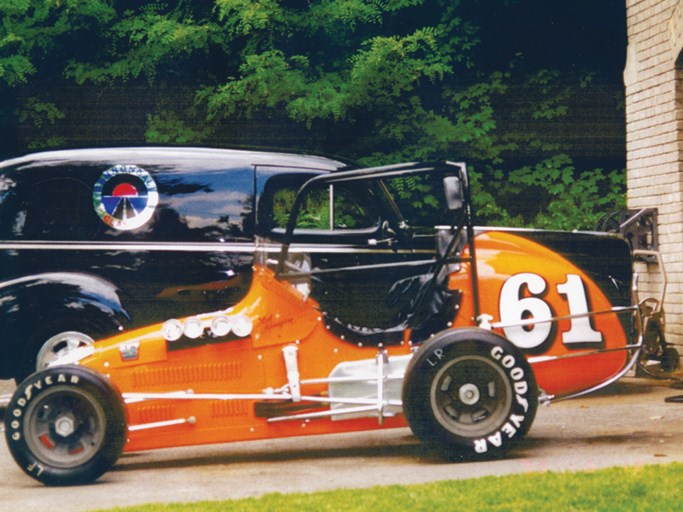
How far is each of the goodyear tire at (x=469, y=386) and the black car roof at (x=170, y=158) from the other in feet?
10.7

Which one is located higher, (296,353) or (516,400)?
(296,353)

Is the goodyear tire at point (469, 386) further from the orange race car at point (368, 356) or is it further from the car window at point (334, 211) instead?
the car window at point (334, 211)

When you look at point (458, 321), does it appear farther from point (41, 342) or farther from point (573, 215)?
point (573, 215)

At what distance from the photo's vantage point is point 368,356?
24.5 ft

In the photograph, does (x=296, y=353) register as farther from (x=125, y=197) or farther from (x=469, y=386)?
(x=125, y=197)

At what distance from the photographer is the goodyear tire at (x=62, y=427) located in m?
7.01

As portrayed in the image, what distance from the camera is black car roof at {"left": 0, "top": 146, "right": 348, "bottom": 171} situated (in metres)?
9.85

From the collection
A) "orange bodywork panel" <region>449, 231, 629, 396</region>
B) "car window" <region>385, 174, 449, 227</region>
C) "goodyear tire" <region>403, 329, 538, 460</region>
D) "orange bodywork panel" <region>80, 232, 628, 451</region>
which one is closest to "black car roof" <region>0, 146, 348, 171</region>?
"orange bodywork panel" <region>80, 232, 628, 451</region>

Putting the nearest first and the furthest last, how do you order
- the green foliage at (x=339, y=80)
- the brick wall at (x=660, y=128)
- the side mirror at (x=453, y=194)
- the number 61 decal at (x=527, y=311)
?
the side mirror at (x=453, y=194) → the number 61 decal at (x=527, y=311) → the brick wall at (x=660, y=128) → the green foliage at (x=339, y=80)

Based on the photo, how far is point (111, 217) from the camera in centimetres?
977

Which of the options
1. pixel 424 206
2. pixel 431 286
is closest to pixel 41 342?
pixel 431 286

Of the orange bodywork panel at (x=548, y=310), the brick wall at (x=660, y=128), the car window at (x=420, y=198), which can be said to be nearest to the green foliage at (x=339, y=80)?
the car window at (x=420, y=198)

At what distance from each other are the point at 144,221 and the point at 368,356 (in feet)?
10.1

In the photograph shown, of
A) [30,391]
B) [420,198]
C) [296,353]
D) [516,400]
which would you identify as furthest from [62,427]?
[420,198]
